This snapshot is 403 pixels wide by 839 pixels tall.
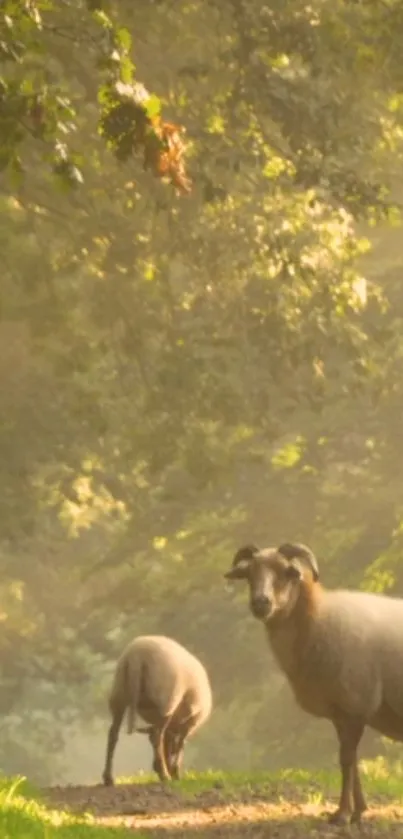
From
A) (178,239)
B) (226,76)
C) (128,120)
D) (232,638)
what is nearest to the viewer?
(128,120)

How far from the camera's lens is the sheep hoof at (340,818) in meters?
11.2

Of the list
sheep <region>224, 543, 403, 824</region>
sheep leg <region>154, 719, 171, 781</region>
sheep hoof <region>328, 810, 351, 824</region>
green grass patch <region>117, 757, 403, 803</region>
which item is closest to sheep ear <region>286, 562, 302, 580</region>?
sheep <region>224, 543, 403, 824</region>

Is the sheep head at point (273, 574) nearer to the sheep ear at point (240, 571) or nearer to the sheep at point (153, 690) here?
the sheep ear at point (240, 571)

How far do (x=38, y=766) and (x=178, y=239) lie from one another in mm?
35965

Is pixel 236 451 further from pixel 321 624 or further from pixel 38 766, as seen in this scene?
pixel 38 766

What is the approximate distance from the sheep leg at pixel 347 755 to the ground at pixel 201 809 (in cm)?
20

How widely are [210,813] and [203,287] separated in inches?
418

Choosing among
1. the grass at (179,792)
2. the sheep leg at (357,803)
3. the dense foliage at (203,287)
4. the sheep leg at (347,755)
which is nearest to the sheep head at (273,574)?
the sheep leg at (347,755)

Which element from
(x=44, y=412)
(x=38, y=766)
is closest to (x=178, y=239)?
(x=44, y=412)

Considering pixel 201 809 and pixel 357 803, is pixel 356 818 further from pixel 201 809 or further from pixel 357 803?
pixel 201 809

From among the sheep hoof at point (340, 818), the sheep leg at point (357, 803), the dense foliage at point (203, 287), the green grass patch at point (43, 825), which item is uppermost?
the dense foliage at point (203, 287)

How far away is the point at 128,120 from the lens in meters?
8.81

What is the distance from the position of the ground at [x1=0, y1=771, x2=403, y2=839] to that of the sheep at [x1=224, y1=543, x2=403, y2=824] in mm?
512

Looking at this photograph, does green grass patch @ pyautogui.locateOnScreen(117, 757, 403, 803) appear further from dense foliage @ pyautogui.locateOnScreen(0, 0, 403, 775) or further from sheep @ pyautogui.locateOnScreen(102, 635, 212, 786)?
dense foliage @ pyautogui.locateOnScreen(0, 0, 403, 775)
